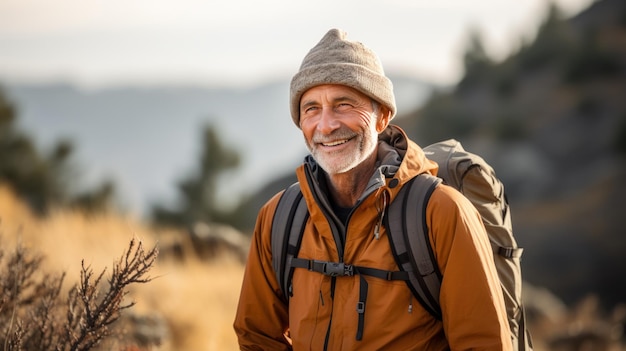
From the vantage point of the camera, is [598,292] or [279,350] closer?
[279,350]

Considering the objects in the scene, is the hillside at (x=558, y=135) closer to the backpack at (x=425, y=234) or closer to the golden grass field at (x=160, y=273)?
the golden grass field at (x=160, y=273)

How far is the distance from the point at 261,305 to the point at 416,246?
0.86m

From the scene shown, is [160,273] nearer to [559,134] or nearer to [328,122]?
[328,122]

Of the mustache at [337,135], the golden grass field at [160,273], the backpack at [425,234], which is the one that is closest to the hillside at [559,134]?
the golden grass field at [160,273]

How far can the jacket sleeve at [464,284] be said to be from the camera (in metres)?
2.54

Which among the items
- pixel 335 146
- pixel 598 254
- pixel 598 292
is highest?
pixel 598 254

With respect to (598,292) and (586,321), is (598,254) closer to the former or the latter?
(598,292)

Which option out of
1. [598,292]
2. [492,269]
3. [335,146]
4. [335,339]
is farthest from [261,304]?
[598,292]

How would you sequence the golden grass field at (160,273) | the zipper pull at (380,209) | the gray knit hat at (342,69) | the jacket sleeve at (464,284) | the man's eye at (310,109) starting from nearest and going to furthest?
the jacket sleeve at (464,284), the zipper pull at (380,209), the gray knit hat at (342,69), the man's eye at (310,109), the golden grass field at (160,273)

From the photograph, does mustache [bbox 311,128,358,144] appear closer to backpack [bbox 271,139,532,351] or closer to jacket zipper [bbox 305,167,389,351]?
jacket zipper [bbox 305,167,389,351]

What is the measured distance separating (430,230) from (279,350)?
96 cm

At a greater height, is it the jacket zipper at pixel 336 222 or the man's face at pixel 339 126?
the man's face at pixel 339 126

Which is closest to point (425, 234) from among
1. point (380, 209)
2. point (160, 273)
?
point (380, 209)

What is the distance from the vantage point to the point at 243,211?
26.1 m
